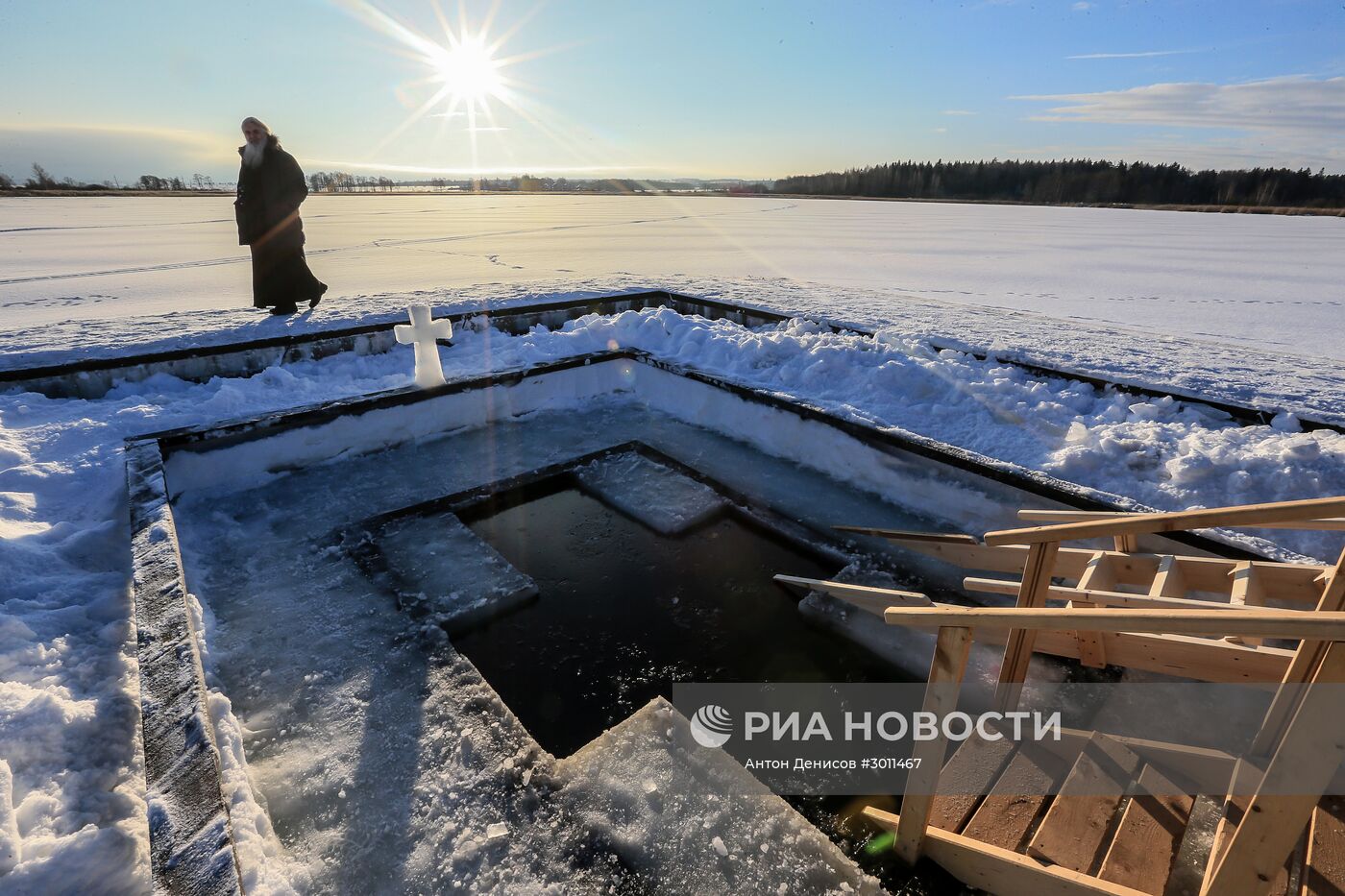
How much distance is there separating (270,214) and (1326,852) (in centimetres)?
865

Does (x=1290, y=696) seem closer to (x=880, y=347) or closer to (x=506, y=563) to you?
(x=506, y=563)

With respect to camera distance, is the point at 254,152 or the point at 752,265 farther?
the point at 752,265

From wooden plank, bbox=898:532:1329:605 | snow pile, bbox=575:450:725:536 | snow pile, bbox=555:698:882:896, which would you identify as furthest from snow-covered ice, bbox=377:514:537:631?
wooden plank, bbox=898:532:1329:605

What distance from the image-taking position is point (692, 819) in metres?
2.07

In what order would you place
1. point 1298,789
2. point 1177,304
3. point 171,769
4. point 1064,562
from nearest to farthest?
1. point 1298,789
2. point 171,769
3. point 1064,562
4. point 1177,304

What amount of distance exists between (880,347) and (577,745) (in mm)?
4494

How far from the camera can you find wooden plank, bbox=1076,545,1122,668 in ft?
8.00

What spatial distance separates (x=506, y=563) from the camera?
132 inches

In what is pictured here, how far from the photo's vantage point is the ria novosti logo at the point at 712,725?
7.79 feet

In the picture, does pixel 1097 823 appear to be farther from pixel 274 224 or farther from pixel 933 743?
pixel 274 224

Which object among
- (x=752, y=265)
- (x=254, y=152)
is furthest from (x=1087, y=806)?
(x=752, y=265)

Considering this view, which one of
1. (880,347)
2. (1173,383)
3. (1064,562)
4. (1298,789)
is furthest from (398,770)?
(1173,383)

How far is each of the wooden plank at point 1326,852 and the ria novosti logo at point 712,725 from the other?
62.5 inches

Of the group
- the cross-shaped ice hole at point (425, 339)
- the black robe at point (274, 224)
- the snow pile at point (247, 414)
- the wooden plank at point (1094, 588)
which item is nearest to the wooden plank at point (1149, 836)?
the wooden plank at point (1094, 588)
